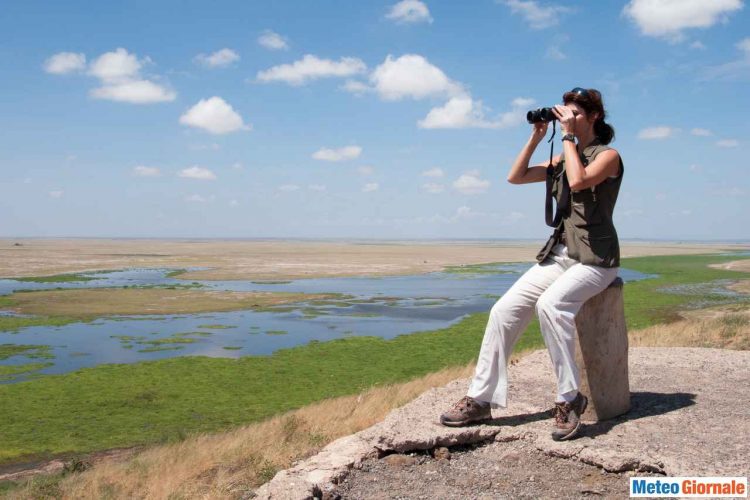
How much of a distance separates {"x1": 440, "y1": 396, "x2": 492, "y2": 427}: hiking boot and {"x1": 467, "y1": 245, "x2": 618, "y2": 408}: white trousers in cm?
7

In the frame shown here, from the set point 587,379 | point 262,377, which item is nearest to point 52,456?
point 262,377

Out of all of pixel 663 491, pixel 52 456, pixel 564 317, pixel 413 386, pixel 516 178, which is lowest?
pixel 52 456

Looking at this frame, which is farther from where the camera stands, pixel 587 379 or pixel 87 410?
pixel 87 410

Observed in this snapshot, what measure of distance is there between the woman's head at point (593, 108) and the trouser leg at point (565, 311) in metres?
1.10

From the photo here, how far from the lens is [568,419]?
470cm

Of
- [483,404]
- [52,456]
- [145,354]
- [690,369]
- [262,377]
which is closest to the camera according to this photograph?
[483,404]

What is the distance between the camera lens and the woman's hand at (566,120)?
475 centimetres

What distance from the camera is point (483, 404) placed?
16.8ft

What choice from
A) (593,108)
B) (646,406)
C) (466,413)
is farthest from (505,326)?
(593,108)

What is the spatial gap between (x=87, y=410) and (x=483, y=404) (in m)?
11.6

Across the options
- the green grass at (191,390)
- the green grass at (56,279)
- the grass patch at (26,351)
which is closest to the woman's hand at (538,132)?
the green grass at (191,390)

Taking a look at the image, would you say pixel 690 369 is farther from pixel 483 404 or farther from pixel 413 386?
pixel 413 386

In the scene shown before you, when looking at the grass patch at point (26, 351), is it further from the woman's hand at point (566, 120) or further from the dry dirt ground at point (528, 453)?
the woman's hand at point (566, 120)

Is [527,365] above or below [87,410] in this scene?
above
